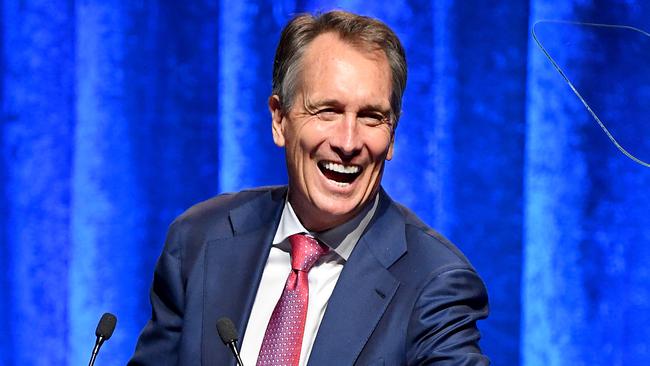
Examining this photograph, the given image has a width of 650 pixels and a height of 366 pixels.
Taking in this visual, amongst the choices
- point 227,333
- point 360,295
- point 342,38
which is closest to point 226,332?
point 227,333

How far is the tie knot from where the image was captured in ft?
5.81

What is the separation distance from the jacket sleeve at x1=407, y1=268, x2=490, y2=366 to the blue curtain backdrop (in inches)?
25.6

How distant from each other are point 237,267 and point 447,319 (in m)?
0.39

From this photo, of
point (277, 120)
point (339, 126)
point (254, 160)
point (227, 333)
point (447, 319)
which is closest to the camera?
point (227, 333)

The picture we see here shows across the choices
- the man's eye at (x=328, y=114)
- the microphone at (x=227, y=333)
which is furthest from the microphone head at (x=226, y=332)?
the man's eye at (x=328, y=114)

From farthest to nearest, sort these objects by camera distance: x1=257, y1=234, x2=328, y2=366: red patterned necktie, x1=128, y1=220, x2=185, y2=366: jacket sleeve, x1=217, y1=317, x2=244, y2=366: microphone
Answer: x1=128, y1=220, x2=185, y2=366: jacket sleeve, x1=257, y1=234, x2=328, y2=366: red patterned necktie, x1=217, y1=317, x2=244, y2=366: microphone

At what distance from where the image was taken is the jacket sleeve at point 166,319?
1801 millimetres

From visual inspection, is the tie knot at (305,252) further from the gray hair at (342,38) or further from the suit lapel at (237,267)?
the gray hair at (342,38)

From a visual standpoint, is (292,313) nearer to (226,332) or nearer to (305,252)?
(305,252)

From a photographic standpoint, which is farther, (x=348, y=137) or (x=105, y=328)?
(x=348, y=137)

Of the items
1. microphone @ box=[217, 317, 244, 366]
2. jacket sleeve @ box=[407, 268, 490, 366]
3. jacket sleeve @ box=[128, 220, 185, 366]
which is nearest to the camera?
microphone @ box=[217, 317, 244, 366]

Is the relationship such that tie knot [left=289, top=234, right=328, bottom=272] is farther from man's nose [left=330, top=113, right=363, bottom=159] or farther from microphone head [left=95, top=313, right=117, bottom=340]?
microphone head [left=95, top=313, right=117, bottom=340]

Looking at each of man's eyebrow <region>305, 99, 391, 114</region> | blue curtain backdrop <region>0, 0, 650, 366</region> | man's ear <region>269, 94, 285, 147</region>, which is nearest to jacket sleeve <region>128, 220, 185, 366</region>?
man's ear <region>269, 94, 285, 147</region>

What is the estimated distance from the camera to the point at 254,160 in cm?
245
